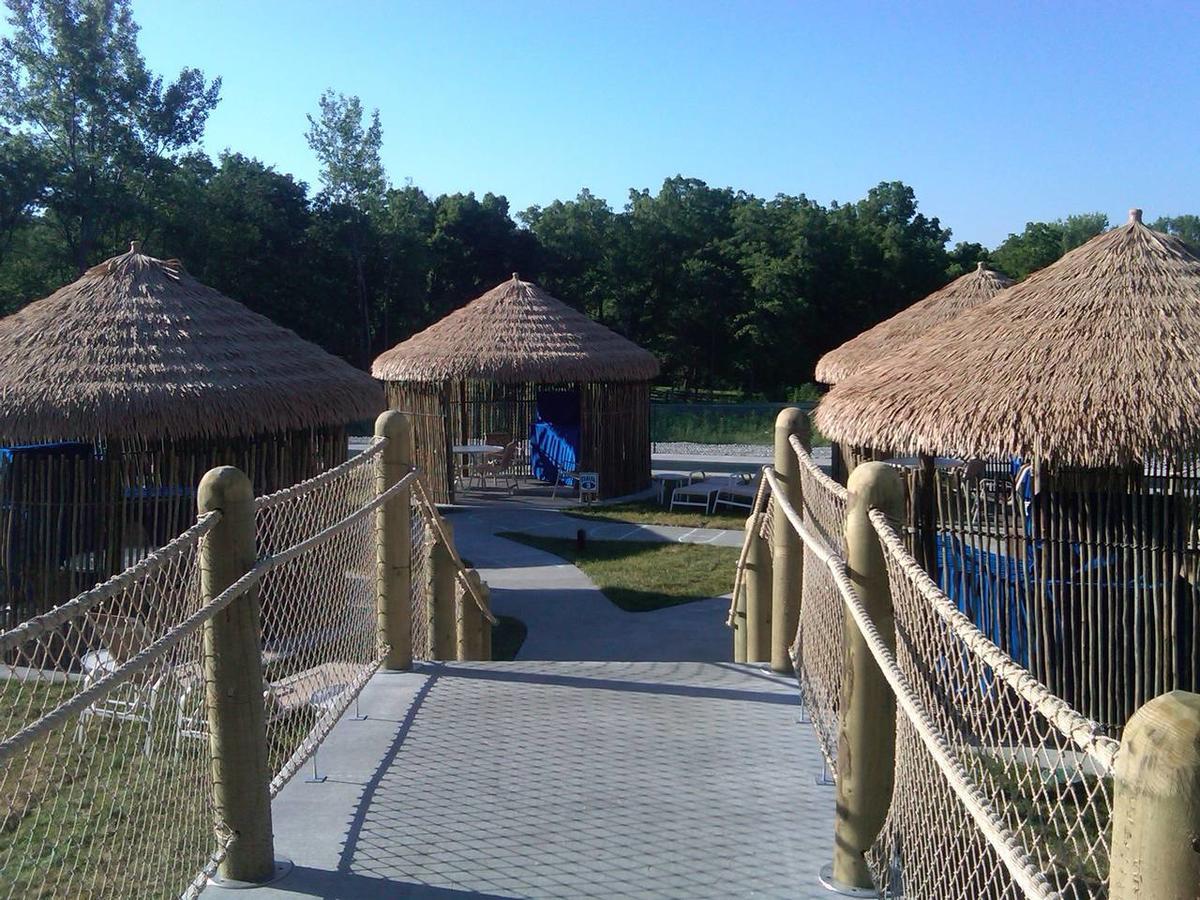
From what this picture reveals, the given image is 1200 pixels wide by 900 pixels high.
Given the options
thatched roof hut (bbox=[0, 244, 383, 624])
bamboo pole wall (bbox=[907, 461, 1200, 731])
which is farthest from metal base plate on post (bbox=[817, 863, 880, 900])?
thatched roof hut (bbox=[0, 244, 383, 624])

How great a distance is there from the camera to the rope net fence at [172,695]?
3021 millimetres

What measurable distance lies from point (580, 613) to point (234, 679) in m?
7.68

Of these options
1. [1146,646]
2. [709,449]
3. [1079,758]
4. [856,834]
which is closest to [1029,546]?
[1146,646]

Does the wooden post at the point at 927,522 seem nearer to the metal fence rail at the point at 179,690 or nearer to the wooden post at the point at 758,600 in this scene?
the wooden post at the point at 758,600

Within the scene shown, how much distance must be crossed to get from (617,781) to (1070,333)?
5718 millimetres

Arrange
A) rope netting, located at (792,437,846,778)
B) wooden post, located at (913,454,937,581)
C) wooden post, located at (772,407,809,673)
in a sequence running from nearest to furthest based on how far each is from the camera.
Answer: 1. rope netting, located at (792,437,846,778)
2. wooden post, located at (772,407,809,673)
3. wooden post, located at (913,454,937,581)

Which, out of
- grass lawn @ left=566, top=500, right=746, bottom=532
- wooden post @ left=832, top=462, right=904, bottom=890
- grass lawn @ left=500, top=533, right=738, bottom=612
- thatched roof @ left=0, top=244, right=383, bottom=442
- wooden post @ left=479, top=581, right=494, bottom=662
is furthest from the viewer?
grass lawn @ left=566, top=500, right=746, bottom=532

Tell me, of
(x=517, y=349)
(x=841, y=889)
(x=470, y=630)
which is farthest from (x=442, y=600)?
(x=517, y=349)

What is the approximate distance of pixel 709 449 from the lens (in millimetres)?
25344

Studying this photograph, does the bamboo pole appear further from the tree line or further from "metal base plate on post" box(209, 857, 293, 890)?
the tree line

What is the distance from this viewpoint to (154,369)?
1053cm

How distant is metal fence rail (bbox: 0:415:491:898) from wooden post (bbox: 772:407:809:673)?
177 centimetres

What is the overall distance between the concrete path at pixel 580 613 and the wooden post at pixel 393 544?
12.5 feet

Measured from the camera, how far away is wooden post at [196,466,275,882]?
335cm
